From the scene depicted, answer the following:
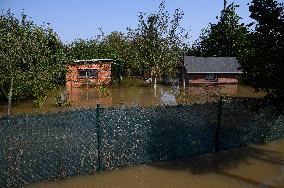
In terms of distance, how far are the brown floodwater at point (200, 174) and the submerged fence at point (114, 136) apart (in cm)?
26

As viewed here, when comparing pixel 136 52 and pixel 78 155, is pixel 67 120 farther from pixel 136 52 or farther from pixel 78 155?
pixel 136 52

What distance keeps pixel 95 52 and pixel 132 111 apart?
115 ft

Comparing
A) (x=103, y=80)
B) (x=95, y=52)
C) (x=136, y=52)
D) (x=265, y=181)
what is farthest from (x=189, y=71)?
(x=265, y=181)

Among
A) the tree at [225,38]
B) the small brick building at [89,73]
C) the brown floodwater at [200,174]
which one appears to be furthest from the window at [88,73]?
the brown floodwater at [200,174]

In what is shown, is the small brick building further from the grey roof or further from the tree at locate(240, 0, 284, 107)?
the tree at locate(240, 0, 284, 107)

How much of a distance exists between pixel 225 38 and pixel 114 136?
42.0 m

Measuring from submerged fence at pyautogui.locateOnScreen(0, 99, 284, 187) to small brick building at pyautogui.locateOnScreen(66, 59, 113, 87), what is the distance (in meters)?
26.6

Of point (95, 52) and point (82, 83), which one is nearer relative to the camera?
point (82, 83)

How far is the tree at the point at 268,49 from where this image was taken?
816 cm

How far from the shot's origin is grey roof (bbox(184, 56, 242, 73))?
128ft

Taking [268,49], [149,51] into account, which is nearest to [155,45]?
[149,51]

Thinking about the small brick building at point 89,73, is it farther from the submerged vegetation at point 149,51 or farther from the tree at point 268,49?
the tree at point 268,49

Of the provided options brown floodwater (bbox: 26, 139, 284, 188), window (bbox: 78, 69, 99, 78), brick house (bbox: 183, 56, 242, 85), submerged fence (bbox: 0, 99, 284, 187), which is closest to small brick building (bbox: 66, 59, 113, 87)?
window (bbox: 78, 69, 99, 78)

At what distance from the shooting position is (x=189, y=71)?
38094 millimetres
